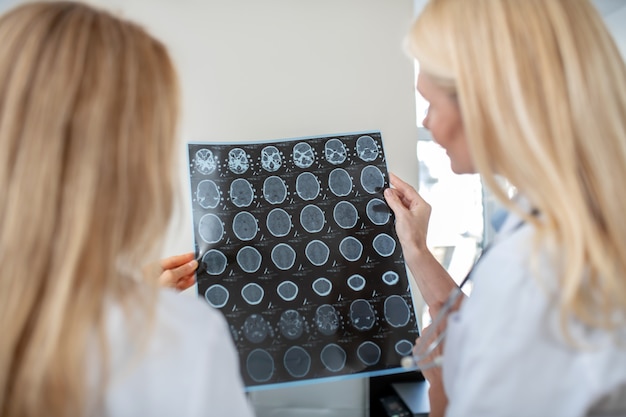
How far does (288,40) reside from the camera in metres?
1.80

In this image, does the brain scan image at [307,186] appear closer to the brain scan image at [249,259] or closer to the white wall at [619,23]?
the brain scan image at [249,259]

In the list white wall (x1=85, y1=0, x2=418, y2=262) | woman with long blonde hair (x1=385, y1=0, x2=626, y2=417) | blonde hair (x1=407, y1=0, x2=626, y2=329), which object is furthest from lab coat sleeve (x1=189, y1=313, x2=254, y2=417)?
white wall (x1=85, y1=0, x2=418, y2=262)

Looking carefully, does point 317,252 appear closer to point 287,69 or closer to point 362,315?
point 362,315

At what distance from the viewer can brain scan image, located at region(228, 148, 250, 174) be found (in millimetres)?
1536

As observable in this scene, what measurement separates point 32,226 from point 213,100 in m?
1.09

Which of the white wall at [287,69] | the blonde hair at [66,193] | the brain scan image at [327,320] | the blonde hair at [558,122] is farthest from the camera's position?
the white wall at [287,69]

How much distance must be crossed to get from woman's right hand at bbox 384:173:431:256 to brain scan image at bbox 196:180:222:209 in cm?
50

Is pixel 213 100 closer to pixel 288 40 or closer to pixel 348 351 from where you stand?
pixel 288 40

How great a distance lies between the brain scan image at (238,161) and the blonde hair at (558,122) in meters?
0.74

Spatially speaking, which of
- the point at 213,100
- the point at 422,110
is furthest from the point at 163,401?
the point at 422,110

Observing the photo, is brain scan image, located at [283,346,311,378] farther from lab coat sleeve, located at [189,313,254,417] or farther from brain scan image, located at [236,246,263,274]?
lab coat sleeve, located at [189,313,254,417]

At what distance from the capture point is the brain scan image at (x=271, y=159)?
1.56 metres

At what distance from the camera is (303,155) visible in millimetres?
1594

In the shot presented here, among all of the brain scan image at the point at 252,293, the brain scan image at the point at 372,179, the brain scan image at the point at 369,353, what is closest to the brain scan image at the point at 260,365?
the brain scan image at the point at 252,293
